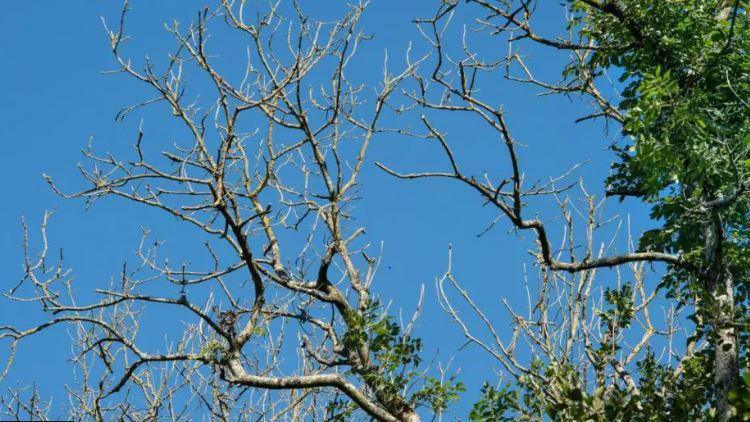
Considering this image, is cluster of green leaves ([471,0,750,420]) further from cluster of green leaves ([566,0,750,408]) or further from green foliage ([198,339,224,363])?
green foliage ([198,339,224,363])

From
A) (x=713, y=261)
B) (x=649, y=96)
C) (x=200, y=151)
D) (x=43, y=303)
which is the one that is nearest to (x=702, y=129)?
(x=649, y=96)

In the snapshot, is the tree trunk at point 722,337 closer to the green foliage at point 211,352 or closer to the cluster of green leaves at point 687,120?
the cluster of green leaves at point 687,120

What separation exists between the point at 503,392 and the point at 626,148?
4.09 metres

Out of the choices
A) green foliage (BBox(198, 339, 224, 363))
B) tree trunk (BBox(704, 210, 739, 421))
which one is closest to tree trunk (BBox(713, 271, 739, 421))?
tree trunk (BBox(704, 210, 739, 421))

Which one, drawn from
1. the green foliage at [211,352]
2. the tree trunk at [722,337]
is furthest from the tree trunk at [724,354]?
the green foliage at [211,352]

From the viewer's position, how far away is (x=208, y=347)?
309 inches

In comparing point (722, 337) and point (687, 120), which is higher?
point (687, 120)

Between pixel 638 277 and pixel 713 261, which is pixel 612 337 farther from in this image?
pixel 638 277

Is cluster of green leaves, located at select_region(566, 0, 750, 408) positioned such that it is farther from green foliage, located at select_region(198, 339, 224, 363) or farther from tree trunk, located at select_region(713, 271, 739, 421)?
green foliage, located at select_region(198, 339, 224, 363)

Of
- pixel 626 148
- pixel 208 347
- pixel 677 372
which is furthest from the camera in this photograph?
pixel 626 148

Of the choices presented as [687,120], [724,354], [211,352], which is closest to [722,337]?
[724,354]

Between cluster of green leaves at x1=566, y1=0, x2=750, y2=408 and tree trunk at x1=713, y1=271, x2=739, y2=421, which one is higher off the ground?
cluster of green leaves at x1=566, y1=0, x2=750, y2=408

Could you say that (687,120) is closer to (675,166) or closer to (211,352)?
(675,166)

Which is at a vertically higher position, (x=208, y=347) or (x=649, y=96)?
(x=649, y=96)
